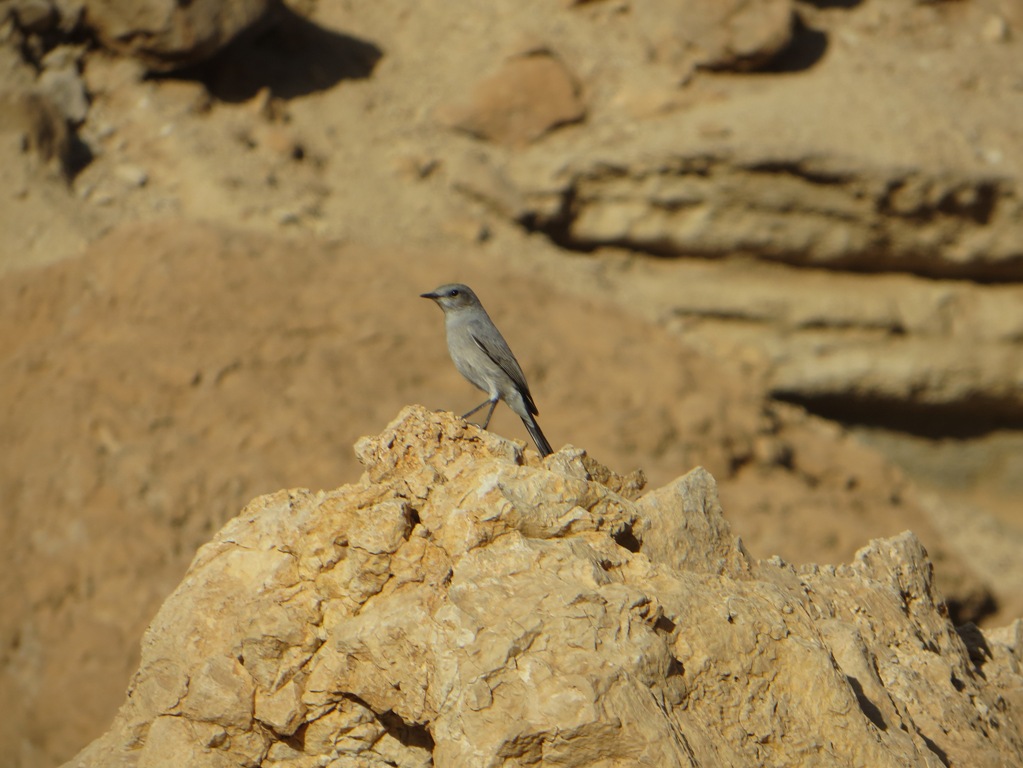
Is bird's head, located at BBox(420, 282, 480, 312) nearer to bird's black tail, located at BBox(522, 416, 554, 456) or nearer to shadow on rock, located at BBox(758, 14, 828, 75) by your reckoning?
bird's black tail, located at BBox(522, 416, 554, 456)

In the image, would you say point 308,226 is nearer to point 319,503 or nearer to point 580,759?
point 319,503

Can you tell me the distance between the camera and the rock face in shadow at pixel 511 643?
10.7 ft

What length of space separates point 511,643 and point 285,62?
10.5 meters

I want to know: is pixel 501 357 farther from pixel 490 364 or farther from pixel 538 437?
pixel 538 437

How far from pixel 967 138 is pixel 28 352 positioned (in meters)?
9.63

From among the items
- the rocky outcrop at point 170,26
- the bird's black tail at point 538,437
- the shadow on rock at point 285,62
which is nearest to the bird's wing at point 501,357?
the bird's black tail at point 538,437

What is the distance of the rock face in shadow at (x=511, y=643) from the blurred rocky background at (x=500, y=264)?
174 inches

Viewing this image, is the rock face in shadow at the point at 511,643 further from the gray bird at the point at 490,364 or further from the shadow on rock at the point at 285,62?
the shadow on rock at the point at 285,62

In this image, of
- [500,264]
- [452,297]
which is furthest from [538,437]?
[500,264]

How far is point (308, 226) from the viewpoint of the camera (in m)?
10.7

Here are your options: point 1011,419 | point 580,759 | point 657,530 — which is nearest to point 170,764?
point 580,759

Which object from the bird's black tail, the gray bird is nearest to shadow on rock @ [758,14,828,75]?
the gray bird

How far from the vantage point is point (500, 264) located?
11.2m

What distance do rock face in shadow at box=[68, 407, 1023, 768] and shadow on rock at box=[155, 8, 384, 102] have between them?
8539mm
